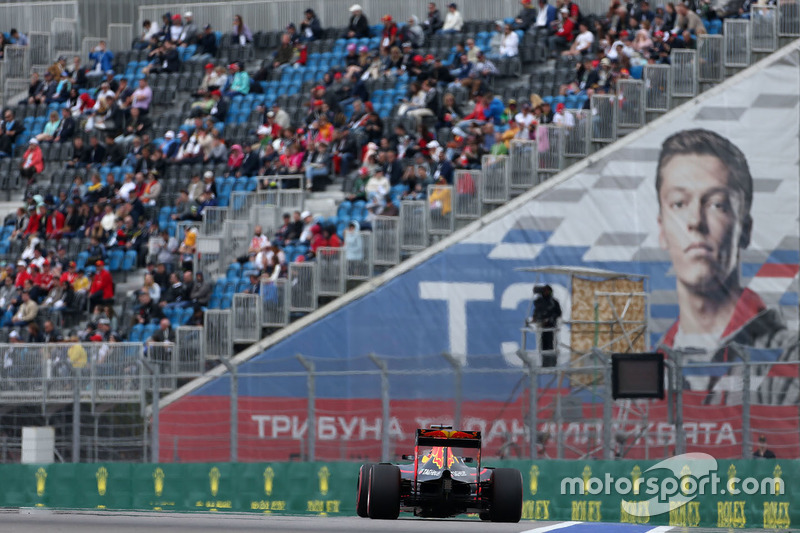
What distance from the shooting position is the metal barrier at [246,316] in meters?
28.2

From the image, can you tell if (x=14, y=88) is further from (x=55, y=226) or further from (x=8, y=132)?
(x=55, y=226)

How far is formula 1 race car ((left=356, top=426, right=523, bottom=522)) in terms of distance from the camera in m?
14.7

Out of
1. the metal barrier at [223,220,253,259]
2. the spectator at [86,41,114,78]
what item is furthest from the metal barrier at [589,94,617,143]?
the spectator at [86,41,114,78]

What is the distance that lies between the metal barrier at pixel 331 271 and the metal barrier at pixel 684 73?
24.2ft

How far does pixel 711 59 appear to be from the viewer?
3012 centimetres

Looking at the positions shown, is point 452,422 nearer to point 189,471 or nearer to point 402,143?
point 189,471

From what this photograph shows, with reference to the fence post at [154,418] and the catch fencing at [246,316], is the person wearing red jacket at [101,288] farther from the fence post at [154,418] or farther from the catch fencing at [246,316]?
the fence post at [154,418]

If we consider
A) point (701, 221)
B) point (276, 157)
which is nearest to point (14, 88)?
point (276, 157)

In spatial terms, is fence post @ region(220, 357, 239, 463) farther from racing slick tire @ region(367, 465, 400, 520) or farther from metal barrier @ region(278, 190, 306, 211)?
metal barrier @ region(278, 190, 306, 211)

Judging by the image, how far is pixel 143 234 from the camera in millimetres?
32344

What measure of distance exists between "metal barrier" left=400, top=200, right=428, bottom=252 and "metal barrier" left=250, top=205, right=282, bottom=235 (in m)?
3.29

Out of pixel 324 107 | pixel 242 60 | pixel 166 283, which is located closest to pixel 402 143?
pixel 324 107

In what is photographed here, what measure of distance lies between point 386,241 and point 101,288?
6.21m

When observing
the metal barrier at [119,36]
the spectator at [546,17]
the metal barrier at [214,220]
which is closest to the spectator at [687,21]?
the spectator at [546,17]
